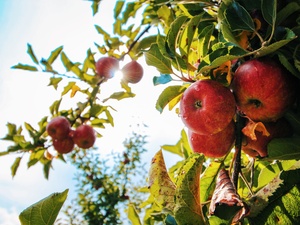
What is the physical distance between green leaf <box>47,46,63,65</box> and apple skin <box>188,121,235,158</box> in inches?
82.7

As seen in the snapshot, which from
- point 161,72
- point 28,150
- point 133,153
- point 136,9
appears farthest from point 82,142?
point 133,153

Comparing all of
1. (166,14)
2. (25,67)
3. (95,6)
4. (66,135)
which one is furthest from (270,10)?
(25,67)

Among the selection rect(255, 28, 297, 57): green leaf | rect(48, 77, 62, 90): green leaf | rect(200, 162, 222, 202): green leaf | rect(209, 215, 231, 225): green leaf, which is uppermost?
rect(255, 28, 297, 57): green leaf

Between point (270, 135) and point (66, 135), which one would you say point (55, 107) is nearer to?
point (66, 135)

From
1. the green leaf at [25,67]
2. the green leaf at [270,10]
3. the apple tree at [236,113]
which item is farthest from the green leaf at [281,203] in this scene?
the green leaf at [25,67]

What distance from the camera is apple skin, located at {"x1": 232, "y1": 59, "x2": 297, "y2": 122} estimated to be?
2.70 feet

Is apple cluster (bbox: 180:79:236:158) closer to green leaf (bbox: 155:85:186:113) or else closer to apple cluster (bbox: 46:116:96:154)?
green leaf (bbox: 155:85:186:113)

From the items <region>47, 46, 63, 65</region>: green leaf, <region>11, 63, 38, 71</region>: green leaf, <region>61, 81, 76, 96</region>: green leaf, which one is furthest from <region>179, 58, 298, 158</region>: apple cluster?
<region>11, 63, 38, 71</region>: green leaf

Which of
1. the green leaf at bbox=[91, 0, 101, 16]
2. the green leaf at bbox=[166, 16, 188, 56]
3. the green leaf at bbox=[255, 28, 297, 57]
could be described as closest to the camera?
the green leaf at bbox=[255, 28, 297, 57]

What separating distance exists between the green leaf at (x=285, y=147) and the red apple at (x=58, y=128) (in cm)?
210

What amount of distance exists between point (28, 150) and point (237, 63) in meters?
2.37

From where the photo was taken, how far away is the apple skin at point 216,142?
0.92 m

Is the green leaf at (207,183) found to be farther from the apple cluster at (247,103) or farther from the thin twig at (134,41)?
the thin twig at (134,41)

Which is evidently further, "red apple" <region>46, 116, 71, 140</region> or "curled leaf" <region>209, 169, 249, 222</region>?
"red apple" <region>46, 116, 71, 140</region>
